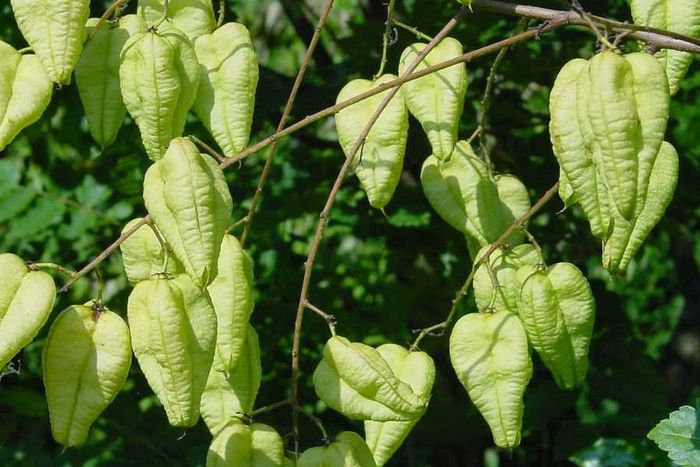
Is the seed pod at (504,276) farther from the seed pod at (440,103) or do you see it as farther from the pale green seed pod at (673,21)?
the pale green seed pod at (673,21)

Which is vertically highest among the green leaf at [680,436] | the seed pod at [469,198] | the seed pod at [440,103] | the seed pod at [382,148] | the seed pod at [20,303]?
the seed pod at [440,103]

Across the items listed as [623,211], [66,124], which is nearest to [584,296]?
[623,211]

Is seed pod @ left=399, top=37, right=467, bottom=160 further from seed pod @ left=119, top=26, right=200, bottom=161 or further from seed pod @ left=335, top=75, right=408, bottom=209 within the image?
seed pod @ left=119, top=26, right=200, bottom=161

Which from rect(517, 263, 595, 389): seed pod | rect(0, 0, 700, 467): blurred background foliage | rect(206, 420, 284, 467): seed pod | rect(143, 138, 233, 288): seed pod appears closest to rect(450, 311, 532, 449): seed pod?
rect(517, 263, 595, 389): seed pod

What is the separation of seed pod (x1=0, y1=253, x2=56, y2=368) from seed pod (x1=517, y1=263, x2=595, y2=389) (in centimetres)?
69

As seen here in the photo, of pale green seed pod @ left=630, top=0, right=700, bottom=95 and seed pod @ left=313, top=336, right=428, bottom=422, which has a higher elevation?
pale green seed pod @ left=630, top=0, right=700, bottom=95

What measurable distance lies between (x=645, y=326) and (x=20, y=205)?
2260mm

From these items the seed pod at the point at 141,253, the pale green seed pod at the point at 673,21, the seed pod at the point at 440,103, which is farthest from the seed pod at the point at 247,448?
the pale green seed pod at the point at 673,21

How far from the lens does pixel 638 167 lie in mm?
1514

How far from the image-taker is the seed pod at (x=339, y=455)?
1.79m

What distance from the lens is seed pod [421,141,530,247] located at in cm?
205

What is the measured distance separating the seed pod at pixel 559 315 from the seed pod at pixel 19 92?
75 cm

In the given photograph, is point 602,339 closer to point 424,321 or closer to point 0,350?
point 424,321

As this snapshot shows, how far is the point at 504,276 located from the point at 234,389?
45cm
